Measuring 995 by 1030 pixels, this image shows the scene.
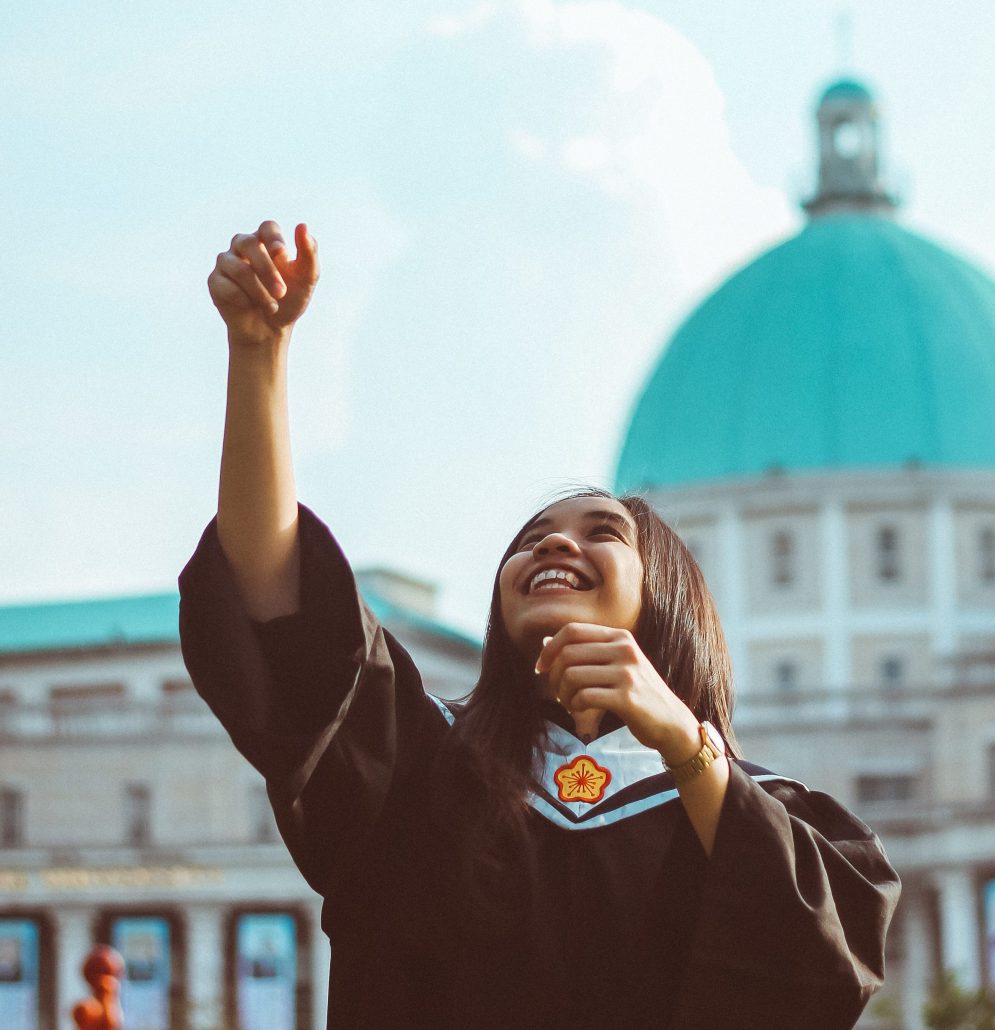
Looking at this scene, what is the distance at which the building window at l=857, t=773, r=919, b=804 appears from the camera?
48938mm

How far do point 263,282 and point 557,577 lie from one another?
0.68 metres

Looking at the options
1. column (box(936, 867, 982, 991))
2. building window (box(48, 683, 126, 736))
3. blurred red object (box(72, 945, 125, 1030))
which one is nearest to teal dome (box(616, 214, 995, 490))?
column (box(936, 867, 982, 991))

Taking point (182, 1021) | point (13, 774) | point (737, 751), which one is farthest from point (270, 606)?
point (13, 774)

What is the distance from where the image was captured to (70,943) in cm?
4619

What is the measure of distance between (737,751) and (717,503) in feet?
170

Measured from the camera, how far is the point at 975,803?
45031 mm

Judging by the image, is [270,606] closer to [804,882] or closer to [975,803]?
[804,882]

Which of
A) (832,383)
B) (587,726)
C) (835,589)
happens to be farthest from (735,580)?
(587,726)

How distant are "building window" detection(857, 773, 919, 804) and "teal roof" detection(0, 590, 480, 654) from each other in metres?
10.4

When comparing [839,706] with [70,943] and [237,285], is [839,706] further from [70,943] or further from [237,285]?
[237,285]

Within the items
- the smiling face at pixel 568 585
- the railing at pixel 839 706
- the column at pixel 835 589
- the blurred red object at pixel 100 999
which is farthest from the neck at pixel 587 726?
the column at pixel 835 589

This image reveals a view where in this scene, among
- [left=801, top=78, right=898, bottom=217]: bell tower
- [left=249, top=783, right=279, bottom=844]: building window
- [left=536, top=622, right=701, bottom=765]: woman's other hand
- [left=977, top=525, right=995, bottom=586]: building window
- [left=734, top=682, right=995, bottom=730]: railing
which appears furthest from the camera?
[left=801, top=78, right=898, bottom=217]: bell tower

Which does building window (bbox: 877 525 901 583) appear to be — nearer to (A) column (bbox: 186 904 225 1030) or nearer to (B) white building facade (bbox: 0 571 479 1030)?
(B) white building facade (bbox: 0 571 479 1030)

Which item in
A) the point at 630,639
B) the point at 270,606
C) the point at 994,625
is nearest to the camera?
the point at 630,639
